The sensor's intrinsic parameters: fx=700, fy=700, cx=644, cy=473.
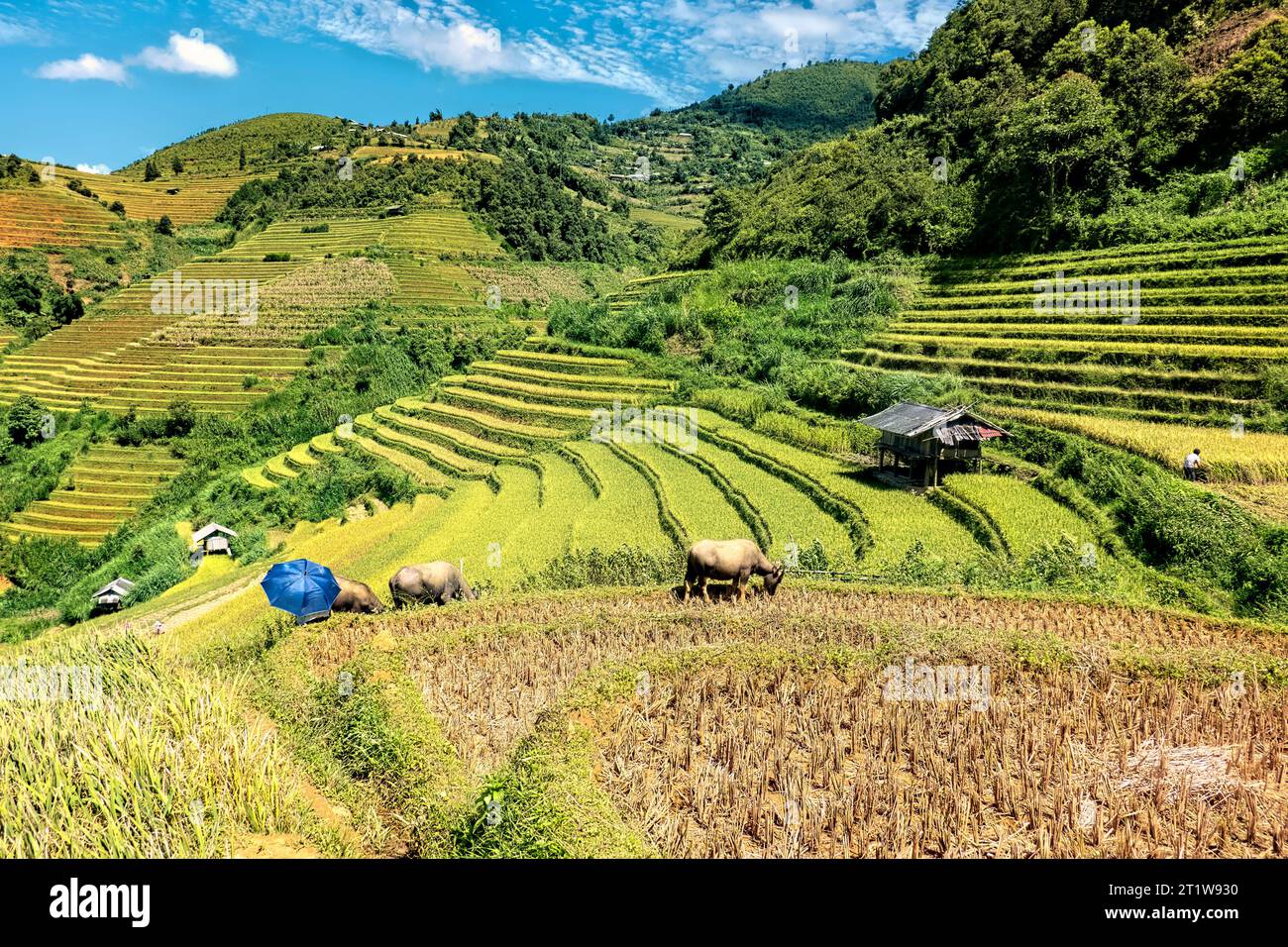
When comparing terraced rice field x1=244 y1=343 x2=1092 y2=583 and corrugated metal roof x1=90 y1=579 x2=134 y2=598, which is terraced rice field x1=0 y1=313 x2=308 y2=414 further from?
corrugated metal roof x1=90 y1=579 x2=134 y2=598

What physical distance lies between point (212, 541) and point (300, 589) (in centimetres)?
1494

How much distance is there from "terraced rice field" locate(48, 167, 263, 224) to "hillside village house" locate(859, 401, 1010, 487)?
7829cm

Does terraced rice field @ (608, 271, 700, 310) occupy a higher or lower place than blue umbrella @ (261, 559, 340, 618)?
higher

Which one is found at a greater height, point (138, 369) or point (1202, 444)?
point (138, 369)

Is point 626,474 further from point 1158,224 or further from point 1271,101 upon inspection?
point 1271,101

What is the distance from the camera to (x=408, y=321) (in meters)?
46.4

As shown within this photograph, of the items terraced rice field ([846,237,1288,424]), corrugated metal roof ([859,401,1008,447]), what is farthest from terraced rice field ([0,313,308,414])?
corrugated metal roof ([859,401,1008,447])

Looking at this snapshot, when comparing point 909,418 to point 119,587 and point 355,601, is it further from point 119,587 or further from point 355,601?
point 119,587

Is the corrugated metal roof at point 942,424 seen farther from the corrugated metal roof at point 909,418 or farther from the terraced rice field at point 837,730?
the terraced rice field at point 837,730

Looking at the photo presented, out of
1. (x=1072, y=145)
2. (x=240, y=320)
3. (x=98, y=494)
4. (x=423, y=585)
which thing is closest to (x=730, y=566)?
(x=423, y=585)

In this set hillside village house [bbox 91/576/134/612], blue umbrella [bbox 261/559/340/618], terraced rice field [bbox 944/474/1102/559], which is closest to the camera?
blue umbrella [bbox 261/559/340/618]

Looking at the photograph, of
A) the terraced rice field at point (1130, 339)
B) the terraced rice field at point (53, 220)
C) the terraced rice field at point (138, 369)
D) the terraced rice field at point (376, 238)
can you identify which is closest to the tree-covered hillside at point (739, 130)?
the terraced rice field at point (376, 238)

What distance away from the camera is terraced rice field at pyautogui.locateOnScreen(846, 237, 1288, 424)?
17.6 meters

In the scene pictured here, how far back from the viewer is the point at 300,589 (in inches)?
436
